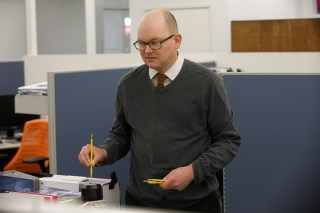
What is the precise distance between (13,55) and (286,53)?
5798 millimetres

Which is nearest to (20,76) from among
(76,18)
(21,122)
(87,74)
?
(21,122)

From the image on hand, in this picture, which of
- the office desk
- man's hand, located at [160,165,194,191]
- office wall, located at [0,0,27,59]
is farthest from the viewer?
Result: office wall, located at [0,0,27,59]

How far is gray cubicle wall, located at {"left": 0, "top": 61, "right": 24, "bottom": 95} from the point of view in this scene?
5.47 meters

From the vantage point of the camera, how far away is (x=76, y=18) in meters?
9.84

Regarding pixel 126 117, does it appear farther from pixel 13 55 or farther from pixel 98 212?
pixel 13 55

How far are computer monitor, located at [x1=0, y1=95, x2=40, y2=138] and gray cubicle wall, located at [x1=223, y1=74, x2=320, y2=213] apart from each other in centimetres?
276

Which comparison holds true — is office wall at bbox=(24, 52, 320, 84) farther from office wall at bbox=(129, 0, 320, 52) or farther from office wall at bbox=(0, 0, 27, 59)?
office wall at bbox=(0, 0, 27, 59)

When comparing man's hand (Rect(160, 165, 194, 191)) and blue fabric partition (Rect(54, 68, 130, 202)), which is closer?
man's hand (Rect(160, 165, 194, 191))

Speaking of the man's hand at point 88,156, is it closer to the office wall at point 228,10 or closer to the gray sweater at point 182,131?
the gray sweater at point 182,131

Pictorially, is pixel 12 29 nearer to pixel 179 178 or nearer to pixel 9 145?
pixel 9 145

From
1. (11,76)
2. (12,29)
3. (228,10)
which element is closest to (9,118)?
(11,76)

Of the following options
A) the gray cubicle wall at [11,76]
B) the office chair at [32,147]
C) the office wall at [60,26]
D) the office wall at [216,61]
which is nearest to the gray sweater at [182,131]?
the office wall at [216,61]

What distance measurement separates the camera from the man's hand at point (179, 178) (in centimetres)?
173

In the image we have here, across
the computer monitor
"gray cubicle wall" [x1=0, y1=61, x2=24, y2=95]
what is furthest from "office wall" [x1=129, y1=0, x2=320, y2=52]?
the computer monitor
